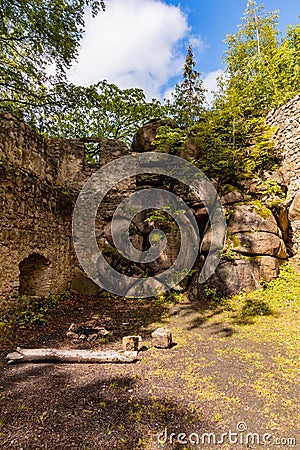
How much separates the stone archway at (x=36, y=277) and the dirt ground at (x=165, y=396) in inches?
94.5

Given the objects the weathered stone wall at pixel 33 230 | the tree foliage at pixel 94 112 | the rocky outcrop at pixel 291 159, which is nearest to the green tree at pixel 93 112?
the tree foliage at pixel 94 112

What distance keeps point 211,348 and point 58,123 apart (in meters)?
10.3

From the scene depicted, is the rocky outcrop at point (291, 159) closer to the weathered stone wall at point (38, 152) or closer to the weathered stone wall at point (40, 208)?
the weathered stone wall at point (40, 208)

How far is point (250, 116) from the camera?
1029cm

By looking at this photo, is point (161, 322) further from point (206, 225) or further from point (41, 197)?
point (41, 197)

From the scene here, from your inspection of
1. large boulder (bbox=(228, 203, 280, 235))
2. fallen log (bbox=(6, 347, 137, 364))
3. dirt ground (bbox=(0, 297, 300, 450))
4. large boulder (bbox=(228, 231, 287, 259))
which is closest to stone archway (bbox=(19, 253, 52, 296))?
dirt ground (bbox=(0, 297, 300, 450))

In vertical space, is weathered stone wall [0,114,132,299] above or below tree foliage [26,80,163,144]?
below

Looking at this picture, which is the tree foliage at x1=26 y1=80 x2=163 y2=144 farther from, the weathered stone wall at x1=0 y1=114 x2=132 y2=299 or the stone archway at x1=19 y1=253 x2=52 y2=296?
the stone archway at x1=19 y1=253 x2=52 y2=296

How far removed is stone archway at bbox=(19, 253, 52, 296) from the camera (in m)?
7.52

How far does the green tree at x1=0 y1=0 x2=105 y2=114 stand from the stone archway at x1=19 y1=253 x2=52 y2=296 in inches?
204

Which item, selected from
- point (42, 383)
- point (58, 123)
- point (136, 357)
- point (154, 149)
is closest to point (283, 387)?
point (136, 357)

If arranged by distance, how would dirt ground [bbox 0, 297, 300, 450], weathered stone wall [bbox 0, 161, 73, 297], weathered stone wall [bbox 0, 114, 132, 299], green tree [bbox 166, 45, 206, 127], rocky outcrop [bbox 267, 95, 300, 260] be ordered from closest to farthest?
1. dirt ground [bbox 0, 297, 300, 450]
2. weathered stone wall [bbox 0, 161, 73, 297]
3. weathered stone wall [bbox 0, 114, 132, 299]
4. rocky outcrop [bbox 267, 95, 300, 260]
5. green tree [bbox 166, 45, 206, 127]

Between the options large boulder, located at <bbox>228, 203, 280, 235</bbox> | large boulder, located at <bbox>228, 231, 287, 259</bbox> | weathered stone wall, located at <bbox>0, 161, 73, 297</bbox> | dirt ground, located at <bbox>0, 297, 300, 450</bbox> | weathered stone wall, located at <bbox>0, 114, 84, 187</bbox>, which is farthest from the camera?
large boulder, located at <bbox>228, 203, 280, 235</bbox>

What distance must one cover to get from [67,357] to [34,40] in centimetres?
933
